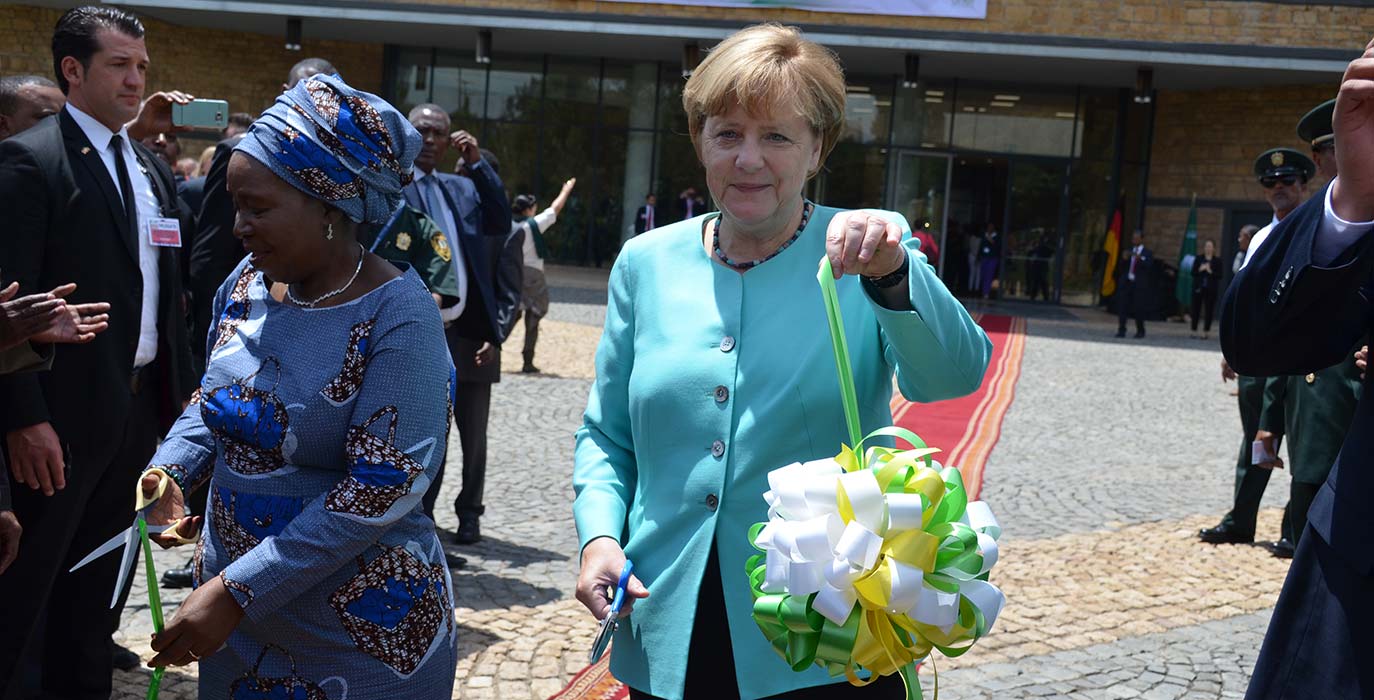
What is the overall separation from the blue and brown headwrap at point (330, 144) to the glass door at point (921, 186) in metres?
25.7

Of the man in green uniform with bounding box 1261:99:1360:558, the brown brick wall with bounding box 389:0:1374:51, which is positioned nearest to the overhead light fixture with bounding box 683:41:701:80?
the brown brick wall with bounding box 389:0:1374:51

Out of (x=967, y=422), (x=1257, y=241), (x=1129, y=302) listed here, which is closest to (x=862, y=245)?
(x=1257, y=241)

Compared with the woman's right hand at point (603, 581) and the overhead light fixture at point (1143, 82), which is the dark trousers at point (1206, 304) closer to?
the overhead light fixture at point (1143, 82)

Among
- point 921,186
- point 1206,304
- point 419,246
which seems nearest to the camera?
point 419,246

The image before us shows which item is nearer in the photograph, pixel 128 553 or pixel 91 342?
pixel 128 553

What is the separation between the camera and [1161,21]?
23.9 m

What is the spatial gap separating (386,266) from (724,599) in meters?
0.97

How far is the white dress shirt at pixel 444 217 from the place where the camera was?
5988mm

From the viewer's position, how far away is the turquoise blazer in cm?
230

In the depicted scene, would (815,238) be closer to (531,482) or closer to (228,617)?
(228,617)

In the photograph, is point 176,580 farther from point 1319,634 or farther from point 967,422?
point 967,422

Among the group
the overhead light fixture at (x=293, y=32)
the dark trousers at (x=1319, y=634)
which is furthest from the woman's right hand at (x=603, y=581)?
the overhead light fixture at (x=293, y=32)

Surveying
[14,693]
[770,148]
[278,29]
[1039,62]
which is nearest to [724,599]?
[770,148]

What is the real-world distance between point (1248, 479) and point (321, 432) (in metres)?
6.71
